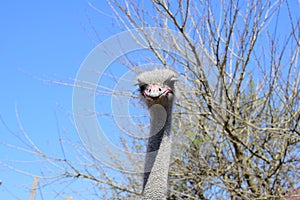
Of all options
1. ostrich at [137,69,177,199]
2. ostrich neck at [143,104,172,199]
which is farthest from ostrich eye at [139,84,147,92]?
ostrich neck at [143,104,172,199]

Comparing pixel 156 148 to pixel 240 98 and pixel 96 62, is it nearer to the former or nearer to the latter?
pixel 96 62

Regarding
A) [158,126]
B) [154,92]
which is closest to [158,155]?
[158,126]

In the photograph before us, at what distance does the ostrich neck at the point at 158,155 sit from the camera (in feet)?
6.42

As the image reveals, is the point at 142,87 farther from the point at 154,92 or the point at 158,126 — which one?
the point at 158,126

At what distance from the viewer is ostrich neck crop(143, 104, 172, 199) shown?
196 centimetres

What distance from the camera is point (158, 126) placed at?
2184mm

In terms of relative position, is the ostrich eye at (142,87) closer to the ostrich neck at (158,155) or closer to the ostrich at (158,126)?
the ostrich at (158,126)

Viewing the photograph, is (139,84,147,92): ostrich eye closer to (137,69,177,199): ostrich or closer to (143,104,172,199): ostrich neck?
(137,69,177,199): ostrich

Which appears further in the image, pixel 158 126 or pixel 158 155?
pixel 158 126

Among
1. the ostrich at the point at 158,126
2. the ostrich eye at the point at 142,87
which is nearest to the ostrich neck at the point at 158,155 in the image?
the ostrich at the point at 158,126

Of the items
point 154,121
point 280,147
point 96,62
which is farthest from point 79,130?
point 280,147

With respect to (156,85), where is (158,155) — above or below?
below

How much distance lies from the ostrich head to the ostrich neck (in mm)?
78

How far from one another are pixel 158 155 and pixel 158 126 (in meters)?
0.17
